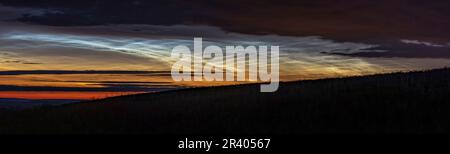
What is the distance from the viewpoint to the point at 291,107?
2495 centimetres

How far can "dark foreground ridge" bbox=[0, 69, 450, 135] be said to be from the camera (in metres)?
21.4

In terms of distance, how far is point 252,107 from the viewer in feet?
84.3

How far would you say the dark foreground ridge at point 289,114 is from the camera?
21.4 meters

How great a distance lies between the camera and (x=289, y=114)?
23.4 m
